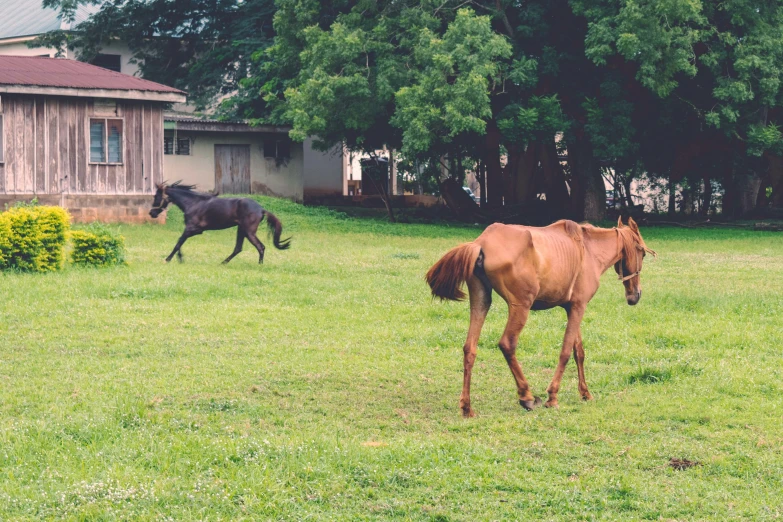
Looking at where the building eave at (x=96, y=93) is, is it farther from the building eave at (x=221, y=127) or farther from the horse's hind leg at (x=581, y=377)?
the horse's hind leg at (x=581, y=377)

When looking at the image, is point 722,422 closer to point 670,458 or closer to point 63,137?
point 670,458

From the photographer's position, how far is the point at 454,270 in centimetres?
841

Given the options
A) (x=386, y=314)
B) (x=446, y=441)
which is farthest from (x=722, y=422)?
(x=386, y=314)

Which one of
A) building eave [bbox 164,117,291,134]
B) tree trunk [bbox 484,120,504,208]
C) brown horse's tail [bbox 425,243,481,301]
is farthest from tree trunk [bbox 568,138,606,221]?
brown horse's tail [bbox 425,243,481,301]

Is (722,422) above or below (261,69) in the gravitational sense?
below

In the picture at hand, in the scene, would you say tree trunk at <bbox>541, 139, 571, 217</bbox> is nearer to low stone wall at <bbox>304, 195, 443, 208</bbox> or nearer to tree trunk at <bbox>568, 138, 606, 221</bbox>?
tree trunk at <bbox>568, 138, 606, 221</bbox>

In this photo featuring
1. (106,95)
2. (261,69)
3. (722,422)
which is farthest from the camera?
(261,69)

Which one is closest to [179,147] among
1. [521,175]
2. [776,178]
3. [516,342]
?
[521,175]

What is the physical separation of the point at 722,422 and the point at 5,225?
12.4 m

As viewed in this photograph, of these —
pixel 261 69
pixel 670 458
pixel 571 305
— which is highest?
pixel 261 69

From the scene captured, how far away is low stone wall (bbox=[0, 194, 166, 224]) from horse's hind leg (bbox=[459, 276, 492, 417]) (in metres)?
20.3

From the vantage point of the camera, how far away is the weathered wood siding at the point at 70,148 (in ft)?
86.9

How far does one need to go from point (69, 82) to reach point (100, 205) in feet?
11.1

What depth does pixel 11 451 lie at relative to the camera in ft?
22.9
